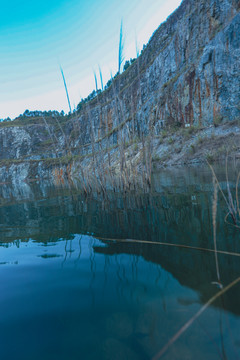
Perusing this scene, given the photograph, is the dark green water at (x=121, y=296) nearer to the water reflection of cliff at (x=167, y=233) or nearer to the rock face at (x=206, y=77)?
the water reflection of cliff at (x=167, y=233)

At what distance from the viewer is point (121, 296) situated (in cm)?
90

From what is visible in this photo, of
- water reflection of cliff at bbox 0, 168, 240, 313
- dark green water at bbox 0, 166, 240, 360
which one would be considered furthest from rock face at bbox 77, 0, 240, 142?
dark green water at bbox 0, 166, 240, 360

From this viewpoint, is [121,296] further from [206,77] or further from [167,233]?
[206,77]

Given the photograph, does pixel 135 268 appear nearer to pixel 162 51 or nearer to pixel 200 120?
pixel 200 120

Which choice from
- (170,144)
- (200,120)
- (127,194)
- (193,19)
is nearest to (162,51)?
(193,19)

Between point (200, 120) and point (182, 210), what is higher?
point (200, 120)

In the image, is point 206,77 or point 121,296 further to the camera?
point 206,77

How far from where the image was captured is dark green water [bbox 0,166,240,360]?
635 millimetres

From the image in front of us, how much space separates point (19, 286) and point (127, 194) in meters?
2.90

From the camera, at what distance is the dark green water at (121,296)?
635 millimetres

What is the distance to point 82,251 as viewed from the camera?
4.98ft

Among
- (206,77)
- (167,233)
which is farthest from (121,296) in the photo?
(206,77)

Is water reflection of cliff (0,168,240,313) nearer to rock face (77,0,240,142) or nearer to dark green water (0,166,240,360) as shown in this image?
dark green water (0,166,240,360)

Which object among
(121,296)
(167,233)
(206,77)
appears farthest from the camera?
(206,77)
